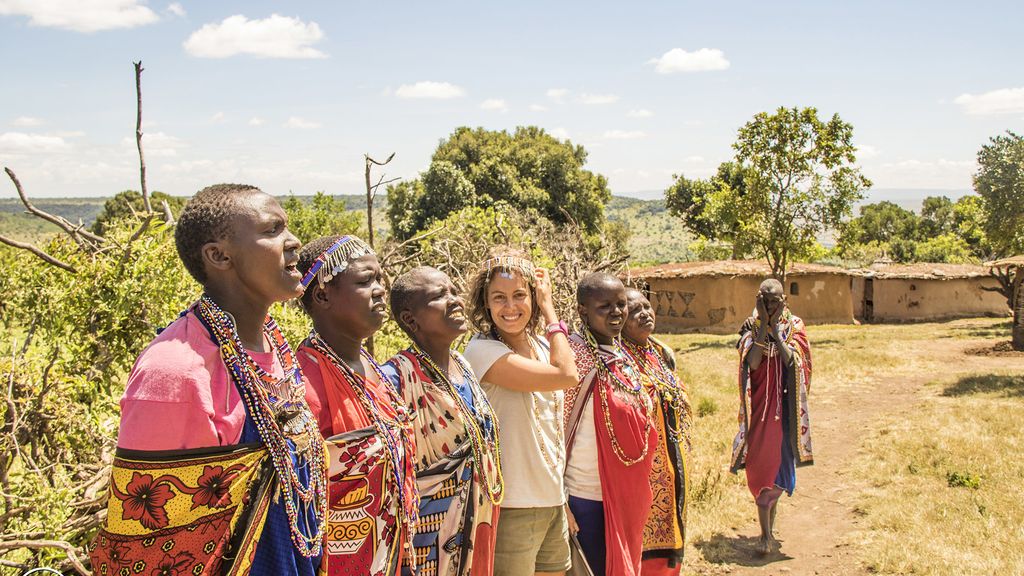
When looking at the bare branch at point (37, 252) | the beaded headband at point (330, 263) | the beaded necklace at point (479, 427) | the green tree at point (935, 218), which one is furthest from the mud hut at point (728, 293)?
the green tree at point (935, 218)

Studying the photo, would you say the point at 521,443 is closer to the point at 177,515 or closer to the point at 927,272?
the point at 177,515

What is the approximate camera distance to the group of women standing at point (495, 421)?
2.25 meters

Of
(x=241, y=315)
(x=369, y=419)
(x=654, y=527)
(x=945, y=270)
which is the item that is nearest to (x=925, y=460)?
(x=654, y=527)

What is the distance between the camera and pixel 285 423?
186cm

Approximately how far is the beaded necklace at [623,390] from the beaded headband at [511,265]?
66 cm

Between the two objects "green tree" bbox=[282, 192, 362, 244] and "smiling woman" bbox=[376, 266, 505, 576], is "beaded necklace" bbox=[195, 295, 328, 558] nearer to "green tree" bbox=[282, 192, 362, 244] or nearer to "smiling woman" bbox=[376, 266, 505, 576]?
"smiling woman" bbox=[376, 266, 505, 576]

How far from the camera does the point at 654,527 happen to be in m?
3.97

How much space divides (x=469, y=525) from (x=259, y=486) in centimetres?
106

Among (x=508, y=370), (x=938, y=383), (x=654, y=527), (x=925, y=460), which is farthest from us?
(x=938, y=383)

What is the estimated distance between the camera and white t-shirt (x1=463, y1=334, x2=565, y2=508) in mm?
3039

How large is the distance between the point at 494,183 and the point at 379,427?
22357 millimetres

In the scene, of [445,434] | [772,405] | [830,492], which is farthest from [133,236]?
[830,492]

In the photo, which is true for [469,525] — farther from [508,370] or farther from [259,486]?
[259,486]

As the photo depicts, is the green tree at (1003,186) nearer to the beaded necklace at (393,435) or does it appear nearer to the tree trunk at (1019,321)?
the tree trunk at (1019,321)
